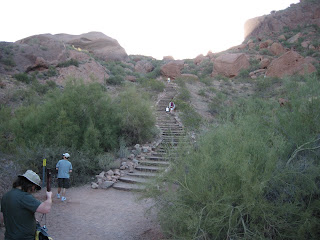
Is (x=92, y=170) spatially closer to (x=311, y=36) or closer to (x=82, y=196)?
(x=82, y=196)

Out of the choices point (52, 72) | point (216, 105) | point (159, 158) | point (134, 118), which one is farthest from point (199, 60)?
point (159, 158)

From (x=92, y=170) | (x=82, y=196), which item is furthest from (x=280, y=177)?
(x=92, y=170)

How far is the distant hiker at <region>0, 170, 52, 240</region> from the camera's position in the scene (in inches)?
133

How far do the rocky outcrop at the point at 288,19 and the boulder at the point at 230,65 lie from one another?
1550cm

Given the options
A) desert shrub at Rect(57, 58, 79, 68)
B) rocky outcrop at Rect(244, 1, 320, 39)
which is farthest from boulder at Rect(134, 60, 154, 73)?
rocky outcrop at Rect(244, 1, 320, 39)

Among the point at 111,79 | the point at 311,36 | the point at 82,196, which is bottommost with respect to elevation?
the point at 82,196

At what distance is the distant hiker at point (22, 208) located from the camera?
11.1ft

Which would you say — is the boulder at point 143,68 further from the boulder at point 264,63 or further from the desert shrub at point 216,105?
the desert shrub at point 216,105

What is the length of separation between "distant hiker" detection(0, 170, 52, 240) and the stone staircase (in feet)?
8.85

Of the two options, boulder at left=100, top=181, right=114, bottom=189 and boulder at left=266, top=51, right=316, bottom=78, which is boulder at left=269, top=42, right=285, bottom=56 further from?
boulder at left=100, top=181, right=114, bottom=189

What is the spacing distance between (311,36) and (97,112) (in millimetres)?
40903

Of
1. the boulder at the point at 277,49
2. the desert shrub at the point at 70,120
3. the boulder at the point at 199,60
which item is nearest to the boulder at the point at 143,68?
the boulder at the point at 199,60

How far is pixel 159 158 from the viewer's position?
11977 mm

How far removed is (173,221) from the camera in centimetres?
468
